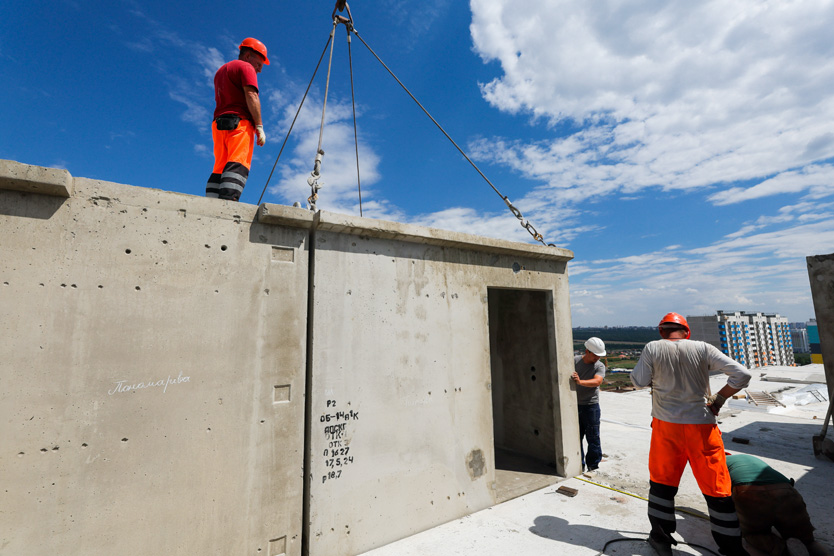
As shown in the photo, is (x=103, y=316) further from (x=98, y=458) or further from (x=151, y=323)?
(x=98, y=458)

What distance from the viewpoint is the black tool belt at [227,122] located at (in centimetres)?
361

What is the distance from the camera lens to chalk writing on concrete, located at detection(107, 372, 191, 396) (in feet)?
8.34

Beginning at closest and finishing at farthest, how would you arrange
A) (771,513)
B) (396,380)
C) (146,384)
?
(146,384) → (771,513) → (396,380)

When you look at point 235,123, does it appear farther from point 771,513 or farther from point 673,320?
point 771,513

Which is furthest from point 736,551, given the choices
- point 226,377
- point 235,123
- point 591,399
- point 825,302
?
point 235,123

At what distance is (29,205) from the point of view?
2434mm

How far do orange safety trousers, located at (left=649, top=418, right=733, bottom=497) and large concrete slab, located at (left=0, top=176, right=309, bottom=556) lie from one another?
3.03m

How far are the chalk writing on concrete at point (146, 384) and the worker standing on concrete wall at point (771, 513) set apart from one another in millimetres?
4552

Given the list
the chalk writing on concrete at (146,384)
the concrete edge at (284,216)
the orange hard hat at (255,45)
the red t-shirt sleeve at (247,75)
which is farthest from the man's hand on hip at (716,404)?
the orange hard hat at (255,45)

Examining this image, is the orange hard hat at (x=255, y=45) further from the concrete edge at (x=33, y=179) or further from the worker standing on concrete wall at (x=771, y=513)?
the worker standing on concrete wall at (x=771, y=513)

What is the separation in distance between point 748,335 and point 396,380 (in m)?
52.6

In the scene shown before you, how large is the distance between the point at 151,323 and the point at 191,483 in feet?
3.80

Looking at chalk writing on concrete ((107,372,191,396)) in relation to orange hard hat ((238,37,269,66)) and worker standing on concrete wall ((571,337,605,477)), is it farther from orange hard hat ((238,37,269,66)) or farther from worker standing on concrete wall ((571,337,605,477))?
worker standing on concrete wall ((571,337,605,477))

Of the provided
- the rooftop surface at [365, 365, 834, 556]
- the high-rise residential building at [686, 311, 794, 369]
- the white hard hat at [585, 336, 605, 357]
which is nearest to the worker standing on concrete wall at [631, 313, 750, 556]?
the rooftop surface at [365, 365, 834, 556]
